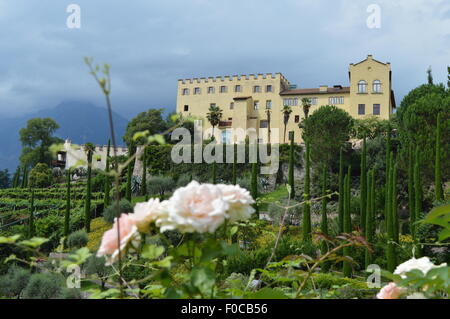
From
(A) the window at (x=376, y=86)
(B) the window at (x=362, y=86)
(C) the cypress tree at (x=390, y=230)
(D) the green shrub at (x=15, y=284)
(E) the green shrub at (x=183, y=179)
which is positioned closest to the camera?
(D) the green shrub at (x=15, y=284)

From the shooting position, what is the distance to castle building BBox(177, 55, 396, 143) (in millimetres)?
37188

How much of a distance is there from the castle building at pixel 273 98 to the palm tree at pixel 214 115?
1.54ft

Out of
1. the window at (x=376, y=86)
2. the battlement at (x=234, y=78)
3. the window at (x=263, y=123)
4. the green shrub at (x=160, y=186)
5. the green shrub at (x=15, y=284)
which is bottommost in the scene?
the green shrub at (x=15, y=284)

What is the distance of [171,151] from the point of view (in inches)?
1219

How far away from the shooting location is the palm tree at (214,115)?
41531mm

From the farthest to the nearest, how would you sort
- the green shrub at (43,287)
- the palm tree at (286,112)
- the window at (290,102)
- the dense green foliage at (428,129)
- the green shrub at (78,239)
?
the window at (290,102) → the palm tree at (286,112) → the dense green foliage at (428,129) → the green shrub at (78,239) → the green shrub at (43,287)

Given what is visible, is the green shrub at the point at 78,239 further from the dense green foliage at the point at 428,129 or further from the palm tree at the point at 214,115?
the palm tree at the point at 214,115

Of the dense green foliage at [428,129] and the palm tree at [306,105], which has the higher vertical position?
the palm tree at [306,105]

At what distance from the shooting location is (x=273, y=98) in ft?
136

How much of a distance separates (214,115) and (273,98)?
5.65 metres

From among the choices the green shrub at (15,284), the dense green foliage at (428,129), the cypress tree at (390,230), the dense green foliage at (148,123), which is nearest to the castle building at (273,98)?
the dense green foliage at (148,123)

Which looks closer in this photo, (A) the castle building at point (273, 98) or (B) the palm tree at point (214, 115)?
(A) the castle building at point (273, 98)

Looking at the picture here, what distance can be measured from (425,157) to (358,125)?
555 inches
